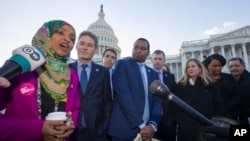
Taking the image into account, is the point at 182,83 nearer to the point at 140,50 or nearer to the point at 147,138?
the point at 140,50

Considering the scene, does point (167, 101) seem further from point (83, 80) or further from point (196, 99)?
point (83, 80)

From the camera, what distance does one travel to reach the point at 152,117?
3.87 metres

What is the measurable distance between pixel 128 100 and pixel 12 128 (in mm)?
2304

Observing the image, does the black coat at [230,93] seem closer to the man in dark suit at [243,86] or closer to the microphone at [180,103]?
the man in dark suit at [243,86]

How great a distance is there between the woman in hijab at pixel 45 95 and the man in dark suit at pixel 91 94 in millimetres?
1011

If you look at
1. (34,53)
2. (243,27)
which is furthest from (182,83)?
(243,27)

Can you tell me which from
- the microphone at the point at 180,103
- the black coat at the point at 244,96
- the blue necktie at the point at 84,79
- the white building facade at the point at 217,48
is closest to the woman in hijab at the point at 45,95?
the microphone at the point at 180,103

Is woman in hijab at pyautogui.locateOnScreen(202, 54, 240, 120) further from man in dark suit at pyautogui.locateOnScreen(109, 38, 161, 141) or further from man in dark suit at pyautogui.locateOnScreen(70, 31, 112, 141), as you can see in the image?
man in dark suit at pyautogui.locateOnScreen(70, 31, 112, 141)

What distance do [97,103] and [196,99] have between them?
221 centimetres

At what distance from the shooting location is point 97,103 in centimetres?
340

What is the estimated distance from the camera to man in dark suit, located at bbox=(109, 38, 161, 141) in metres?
3.48

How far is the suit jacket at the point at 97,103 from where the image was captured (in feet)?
10.7

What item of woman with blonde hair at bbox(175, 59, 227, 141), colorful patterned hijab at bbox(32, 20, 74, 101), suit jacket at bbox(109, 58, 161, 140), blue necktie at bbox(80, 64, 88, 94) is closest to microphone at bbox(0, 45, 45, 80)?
colorful patterned hijab at bbox(32, 20, 74, 101)

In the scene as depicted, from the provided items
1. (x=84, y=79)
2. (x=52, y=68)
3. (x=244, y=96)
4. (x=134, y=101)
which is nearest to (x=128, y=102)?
(x=134, y=101)
